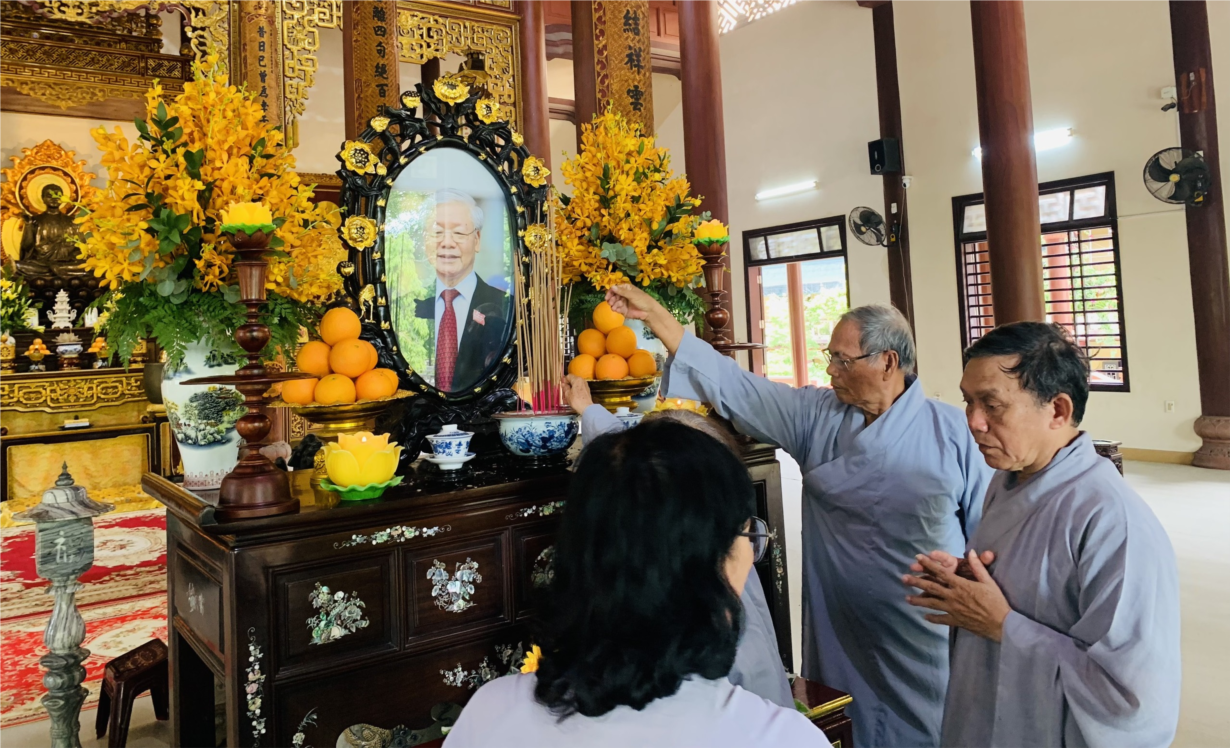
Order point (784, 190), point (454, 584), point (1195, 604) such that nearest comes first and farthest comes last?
point (454, 584), point (1195, 604), point (784, 190)

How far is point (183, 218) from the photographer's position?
1471 mm

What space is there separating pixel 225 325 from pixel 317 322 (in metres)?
0.21

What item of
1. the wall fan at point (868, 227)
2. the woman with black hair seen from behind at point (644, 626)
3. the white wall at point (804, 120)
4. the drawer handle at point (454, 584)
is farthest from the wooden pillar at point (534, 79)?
the white wall at point (804, 120)

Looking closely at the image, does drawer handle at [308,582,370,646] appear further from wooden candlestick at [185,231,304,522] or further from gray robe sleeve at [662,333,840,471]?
gray robe sleeve at [662,333,840,471]

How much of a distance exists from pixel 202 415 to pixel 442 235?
2.08 feet

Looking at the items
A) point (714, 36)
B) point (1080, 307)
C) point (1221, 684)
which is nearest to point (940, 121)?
point (1080, 307)

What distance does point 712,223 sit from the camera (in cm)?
203

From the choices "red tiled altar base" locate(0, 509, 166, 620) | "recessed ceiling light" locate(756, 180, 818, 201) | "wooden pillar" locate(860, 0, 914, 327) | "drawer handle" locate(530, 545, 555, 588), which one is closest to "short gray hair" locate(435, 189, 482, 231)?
"drawer handle" locate(530, 545, 555, 588)

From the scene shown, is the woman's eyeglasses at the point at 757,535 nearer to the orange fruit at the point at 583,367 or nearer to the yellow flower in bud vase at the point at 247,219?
the orange fruit at the point at 583,367

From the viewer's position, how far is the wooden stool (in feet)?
6.92

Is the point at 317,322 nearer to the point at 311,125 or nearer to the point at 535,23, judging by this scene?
the point at 535,23

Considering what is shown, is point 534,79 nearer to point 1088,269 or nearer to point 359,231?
point 359,231

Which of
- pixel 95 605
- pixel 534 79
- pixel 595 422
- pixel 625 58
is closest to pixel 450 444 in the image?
pixel 595 422

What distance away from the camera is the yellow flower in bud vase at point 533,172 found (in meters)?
1.95
